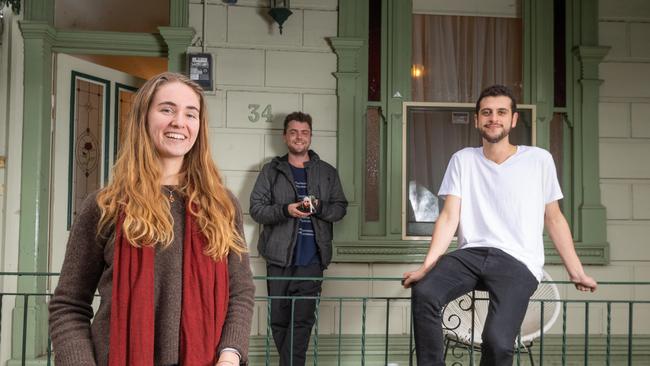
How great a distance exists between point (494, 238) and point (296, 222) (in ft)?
5.32

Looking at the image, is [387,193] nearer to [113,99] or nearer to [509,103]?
[509,103]

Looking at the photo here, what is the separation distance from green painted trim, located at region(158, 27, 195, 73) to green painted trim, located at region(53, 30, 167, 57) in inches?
5.1

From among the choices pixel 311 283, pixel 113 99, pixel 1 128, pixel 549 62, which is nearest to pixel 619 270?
pixel 549 62

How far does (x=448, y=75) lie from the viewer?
529 cm

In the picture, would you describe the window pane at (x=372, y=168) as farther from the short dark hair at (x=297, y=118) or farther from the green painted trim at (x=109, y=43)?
the green painted trim at (x=109, y=43)

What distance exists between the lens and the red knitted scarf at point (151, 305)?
1.49 m

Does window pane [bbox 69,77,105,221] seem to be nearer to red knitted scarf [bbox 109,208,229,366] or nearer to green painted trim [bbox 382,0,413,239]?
green painted trim [bbox 382,0,413,239]

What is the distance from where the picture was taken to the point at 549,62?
17.3 ft

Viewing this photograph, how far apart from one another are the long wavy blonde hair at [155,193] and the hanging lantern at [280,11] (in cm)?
345

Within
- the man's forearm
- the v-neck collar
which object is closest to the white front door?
the v-neck collar

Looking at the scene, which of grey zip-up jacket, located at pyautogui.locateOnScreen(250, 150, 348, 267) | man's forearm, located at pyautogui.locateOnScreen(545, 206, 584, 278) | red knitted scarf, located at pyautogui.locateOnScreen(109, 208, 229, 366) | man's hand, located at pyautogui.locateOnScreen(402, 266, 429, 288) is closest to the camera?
red knitted scarf, located at pyautogui.locateOnScreen(109, 208, 229, 366)

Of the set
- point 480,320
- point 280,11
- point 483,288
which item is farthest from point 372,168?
point 483,288

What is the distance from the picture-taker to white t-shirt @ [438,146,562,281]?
3266 mm

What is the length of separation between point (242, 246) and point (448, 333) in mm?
2725
